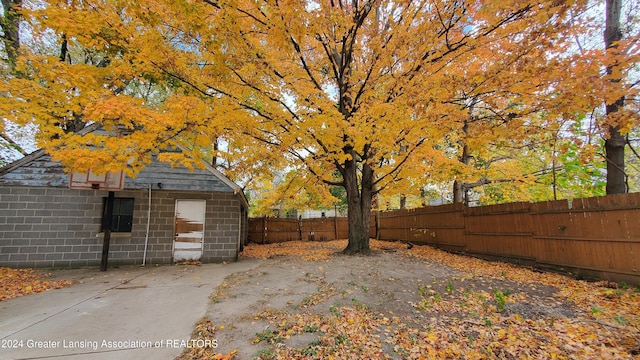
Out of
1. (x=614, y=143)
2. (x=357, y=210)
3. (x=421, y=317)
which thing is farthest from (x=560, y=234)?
(x=357, y=210)

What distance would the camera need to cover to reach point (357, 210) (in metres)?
9.56

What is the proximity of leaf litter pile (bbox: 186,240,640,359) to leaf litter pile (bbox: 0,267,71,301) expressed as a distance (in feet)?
12.9

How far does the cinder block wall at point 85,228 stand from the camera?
7.75 m

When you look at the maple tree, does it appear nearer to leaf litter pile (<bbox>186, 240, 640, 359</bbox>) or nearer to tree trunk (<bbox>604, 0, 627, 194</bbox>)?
tree trunk (<bbox>604, 0, 627, 194</bbox>)

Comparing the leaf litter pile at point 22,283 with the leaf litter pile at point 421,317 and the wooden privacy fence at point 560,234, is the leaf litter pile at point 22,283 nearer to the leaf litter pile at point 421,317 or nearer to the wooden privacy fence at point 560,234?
the leaf litter pile at point 421,317

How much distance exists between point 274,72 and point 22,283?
7.85m

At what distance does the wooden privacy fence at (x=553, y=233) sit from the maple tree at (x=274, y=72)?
239 centimetres

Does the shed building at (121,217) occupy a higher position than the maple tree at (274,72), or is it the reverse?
the maple tree at (274,72)

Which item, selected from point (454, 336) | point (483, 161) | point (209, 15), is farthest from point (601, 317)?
point (483, 161)

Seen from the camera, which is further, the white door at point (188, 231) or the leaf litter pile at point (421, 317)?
the white door at point (188, 231)

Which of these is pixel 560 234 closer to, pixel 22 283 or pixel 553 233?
pixel 553 233

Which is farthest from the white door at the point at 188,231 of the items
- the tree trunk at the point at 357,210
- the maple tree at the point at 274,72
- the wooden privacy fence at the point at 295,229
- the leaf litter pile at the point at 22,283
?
the wooden privacy fence at the point at 295,229

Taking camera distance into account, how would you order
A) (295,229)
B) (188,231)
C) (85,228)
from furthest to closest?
(295,229) → (188,231) → (85,228)

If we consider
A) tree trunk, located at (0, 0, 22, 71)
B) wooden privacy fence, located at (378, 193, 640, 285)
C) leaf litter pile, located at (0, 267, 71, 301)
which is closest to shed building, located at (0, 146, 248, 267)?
leaf litter pile, located at (0, 267, 71, 301)
